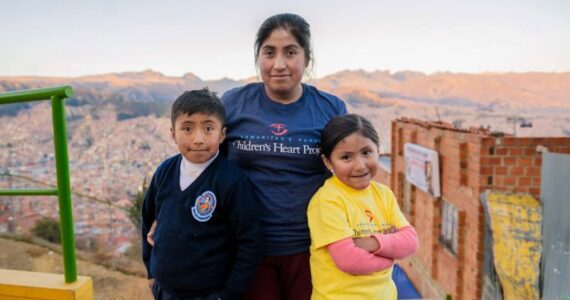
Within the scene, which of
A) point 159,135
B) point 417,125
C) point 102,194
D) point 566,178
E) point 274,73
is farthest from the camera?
point 159,135

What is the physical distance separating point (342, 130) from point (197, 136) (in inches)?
23.1

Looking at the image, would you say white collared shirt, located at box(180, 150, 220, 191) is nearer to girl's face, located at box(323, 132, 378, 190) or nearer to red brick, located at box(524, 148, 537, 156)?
girl's face, located at box(323, 132, 378, 190)

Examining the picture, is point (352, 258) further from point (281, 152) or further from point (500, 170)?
point (500, 170)

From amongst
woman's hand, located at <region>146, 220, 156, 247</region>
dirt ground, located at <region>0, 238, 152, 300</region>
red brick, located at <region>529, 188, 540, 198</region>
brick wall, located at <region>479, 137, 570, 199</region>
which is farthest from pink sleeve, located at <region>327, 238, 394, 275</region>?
dirt ground, located at <region>0, 238, 152, 300</region>

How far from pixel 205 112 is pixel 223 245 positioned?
1.77 ft

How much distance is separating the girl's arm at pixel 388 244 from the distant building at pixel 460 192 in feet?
15.4

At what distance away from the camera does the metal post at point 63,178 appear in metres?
1.78

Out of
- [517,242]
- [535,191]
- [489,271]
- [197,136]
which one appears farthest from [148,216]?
[489,271]

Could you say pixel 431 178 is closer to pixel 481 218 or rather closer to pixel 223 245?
pixel 481 218

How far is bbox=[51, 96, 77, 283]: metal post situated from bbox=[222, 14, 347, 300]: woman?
721 millimetres

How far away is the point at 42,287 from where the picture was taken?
1.87 meters

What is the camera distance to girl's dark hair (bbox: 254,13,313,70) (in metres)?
1.79

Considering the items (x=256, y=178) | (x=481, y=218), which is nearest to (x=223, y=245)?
(x=256, y=178)

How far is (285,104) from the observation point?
182 cm
